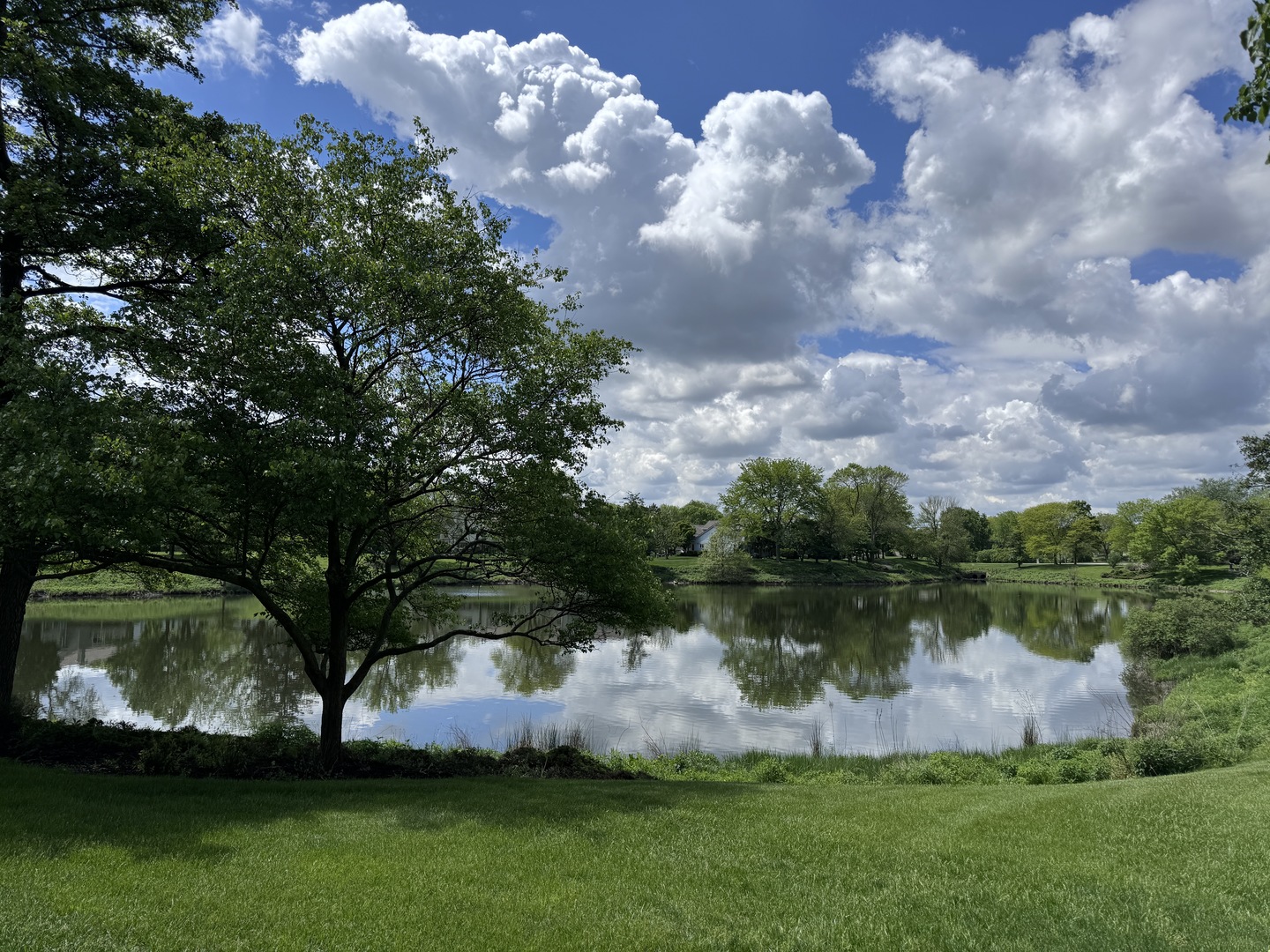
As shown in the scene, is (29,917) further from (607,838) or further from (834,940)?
(834,940)

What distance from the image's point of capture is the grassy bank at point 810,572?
79.9 meters

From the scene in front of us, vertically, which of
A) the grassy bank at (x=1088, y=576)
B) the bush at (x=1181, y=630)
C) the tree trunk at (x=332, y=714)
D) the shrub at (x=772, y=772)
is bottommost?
the shrub at (x=772, y=772)

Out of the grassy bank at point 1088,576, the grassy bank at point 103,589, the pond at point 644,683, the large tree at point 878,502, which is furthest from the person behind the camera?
the large tree at point 878,502

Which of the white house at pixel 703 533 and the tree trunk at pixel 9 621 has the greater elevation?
the white house at pixel 703 533

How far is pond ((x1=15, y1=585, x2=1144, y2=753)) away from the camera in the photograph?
19.1 meters

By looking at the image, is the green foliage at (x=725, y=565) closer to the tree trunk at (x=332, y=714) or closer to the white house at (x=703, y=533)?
the white house at (x=703, y=533)

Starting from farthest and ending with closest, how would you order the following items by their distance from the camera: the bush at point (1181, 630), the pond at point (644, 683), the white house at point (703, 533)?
the white house at point (703, 533) → the bush at point (1181, 630) → the pond at point (644, 683)

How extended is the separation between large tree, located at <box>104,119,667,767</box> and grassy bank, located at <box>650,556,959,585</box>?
62064 millimetres

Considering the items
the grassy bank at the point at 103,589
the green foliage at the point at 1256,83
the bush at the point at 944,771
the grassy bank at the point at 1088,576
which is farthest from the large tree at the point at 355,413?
the grassy bank at the point at 1088,576

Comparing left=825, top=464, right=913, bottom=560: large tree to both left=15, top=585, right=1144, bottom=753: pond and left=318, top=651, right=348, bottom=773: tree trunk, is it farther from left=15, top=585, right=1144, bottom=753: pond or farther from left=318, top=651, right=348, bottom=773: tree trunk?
left=318, top=651, right=348, bottom=773: tree trunk

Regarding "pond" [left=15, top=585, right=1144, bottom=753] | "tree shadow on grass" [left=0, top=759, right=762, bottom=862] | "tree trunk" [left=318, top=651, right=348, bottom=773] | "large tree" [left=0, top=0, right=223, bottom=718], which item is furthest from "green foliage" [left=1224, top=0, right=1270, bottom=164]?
"pond" [left=15, top=585, right=1144, bottom=753]

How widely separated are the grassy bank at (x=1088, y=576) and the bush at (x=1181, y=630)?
4083 cm

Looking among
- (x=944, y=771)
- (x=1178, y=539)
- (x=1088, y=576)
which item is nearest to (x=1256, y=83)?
(x=944, y=771)

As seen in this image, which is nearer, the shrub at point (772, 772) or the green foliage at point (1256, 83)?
the green foliage at point (1256, 83)
